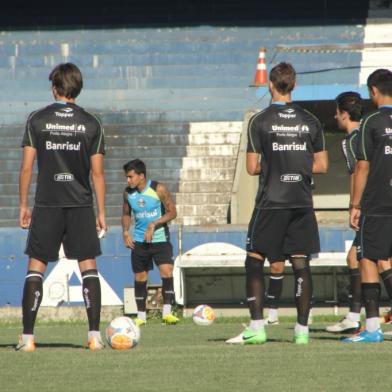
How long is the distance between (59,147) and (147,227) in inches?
221

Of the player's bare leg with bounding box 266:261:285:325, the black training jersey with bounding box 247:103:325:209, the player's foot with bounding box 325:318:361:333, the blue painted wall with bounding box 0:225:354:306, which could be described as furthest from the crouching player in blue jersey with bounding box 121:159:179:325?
the black training jersey with bounding box 247:103:325:209

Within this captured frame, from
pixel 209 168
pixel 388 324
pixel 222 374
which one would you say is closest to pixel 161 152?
pixel 209 168

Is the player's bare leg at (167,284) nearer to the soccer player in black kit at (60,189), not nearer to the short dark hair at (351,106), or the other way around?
the short dark hair at (351,106)

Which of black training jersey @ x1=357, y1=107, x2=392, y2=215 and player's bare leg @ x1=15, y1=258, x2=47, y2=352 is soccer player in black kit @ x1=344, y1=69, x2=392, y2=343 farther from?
player's bare leg @ x1=15, y1=258, x2=47, y2=352

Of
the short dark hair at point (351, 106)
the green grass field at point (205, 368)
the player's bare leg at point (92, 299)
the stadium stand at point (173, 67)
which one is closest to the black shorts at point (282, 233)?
the green grass field at point (205, 368)

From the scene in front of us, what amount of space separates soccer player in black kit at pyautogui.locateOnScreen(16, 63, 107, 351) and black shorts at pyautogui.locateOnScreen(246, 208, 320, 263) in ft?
3.85

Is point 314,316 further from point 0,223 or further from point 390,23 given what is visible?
point 390,23

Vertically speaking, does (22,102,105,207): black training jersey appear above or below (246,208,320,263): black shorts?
above

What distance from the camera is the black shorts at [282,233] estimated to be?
8.41 meters

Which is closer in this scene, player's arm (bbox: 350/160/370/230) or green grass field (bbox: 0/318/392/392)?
green grass field (bbox: 0/318/392/392)

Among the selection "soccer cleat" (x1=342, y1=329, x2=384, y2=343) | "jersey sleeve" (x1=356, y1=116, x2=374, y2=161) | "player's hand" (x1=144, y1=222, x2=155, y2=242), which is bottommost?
"soccer cleat" (x1=342, y1=329, x2=384, y2=343)

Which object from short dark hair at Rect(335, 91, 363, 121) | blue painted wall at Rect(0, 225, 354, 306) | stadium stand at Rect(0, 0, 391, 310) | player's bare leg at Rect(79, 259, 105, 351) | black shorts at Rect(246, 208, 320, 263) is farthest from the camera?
stadium stand at Rect(0, 0, 391, 310)

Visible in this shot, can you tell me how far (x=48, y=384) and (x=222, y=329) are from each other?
5.28m

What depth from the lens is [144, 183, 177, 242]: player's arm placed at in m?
13.6
